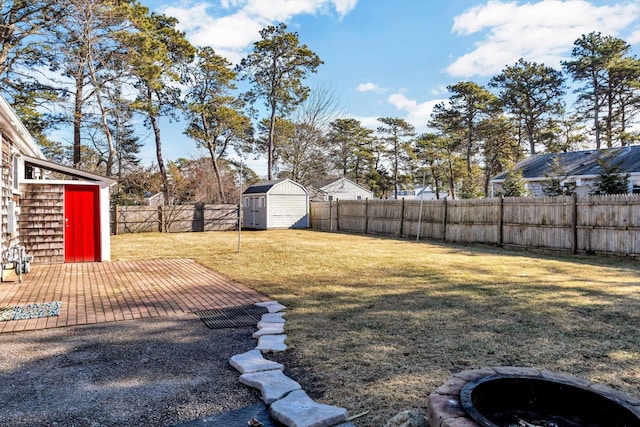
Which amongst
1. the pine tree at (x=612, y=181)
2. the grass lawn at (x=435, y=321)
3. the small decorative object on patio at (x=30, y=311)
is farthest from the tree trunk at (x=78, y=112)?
the pine tree at (x=612, y=181)

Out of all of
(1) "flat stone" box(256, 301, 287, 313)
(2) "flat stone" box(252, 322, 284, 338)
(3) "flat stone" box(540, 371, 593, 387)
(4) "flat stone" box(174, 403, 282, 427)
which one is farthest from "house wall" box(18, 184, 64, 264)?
(3) "flat stone" box(540, 371, 593, 387)

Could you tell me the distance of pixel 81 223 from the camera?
899 centimetres

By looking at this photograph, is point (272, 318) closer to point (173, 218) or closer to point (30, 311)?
point (30, 311)

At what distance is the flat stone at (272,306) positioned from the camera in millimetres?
4859

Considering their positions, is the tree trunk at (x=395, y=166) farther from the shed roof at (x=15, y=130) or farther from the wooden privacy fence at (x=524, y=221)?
the shed roof at (x=15, y=130)

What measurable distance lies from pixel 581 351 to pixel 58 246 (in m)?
9.69

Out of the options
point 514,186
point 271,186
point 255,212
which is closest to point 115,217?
point 255,212

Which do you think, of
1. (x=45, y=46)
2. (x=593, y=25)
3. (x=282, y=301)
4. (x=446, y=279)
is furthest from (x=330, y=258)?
(x=593, y=25)

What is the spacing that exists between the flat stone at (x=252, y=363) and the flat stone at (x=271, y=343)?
0.13 m

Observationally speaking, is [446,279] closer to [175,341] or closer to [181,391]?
[175,341]

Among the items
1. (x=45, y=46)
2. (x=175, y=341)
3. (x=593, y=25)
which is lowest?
(x=175, y=341)

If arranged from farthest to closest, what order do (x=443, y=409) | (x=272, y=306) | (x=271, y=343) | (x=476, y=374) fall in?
(x=272, y=306), (x=271, y=343), (x=476, y=374), (x=443, y=409)

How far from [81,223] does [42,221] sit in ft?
2.41

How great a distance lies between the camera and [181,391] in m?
2.70
